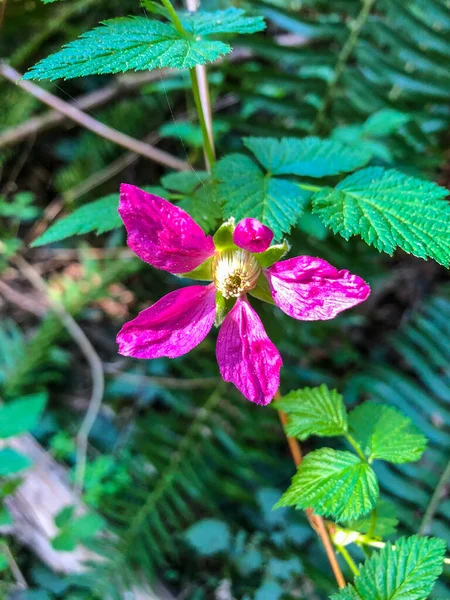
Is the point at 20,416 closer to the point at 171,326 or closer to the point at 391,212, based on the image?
the point at 171,326

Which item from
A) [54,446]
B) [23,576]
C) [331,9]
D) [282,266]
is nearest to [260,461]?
[54,446]

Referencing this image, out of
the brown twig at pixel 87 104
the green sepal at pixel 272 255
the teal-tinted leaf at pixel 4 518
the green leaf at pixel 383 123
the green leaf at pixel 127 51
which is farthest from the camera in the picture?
the brown twig at pixel 87 104

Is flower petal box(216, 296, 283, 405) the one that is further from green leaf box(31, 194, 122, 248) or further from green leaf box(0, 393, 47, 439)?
green leaf box(0, 393, 47, 439)

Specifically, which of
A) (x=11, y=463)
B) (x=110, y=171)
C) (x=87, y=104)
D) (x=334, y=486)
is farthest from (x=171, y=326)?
(x=87, y=104)

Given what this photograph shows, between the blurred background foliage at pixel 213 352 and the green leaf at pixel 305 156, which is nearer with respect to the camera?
the green leaf at pixel 305 156

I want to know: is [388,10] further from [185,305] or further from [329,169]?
[185,305]

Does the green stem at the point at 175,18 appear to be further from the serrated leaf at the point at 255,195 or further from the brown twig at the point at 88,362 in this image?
the brown twig at the point at 88,362

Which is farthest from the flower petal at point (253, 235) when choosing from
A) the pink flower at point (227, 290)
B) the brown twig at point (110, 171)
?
the brown twig at point (110, 171)

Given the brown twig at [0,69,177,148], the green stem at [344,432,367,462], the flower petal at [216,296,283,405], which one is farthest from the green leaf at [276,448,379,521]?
the brown twig at [0,69,177,148]
